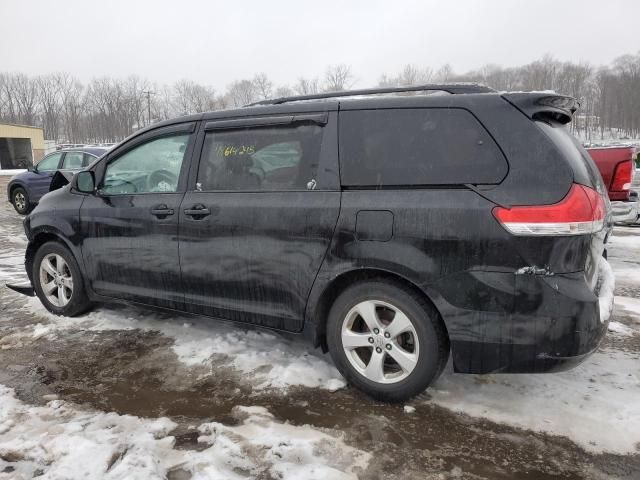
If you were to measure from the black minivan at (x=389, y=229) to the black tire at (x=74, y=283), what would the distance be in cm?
73

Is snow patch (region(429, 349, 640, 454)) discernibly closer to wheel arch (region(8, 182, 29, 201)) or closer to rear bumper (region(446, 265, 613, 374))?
rear bumper (region(446, 265, 613, 374))

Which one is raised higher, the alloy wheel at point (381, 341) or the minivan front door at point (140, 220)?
the minivan front door at point (140, 220)

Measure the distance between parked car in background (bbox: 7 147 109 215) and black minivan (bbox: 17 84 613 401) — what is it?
967cm

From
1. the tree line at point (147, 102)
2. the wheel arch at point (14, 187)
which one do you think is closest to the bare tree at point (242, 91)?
the tree line at point (147, 102)

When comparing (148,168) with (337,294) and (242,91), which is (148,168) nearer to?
(337,294)

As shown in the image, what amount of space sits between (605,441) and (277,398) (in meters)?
1.79

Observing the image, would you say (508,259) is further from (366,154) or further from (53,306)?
(53,306)

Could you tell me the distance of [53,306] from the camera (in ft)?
14.7

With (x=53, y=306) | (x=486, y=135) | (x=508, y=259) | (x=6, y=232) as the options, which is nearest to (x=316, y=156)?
(x=486, y=135)

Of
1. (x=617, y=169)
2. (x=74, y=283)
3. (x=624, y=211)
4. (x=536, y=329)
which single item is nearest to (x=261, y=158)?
(x=536, y=329)

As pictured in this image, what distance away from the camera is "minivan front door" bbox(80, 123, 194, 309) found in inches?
142

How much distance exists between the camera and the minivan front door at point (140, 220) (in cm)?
361

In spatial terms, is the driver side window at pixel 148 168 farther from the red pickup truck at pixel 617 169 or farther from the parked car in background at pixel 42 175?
the parked car in background at pixel 42 175

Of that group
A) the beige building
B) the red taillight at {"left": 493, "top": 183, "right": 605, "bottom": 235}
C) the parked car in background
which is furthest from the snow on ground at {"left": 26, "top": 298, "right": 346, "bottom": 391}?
the beige building
